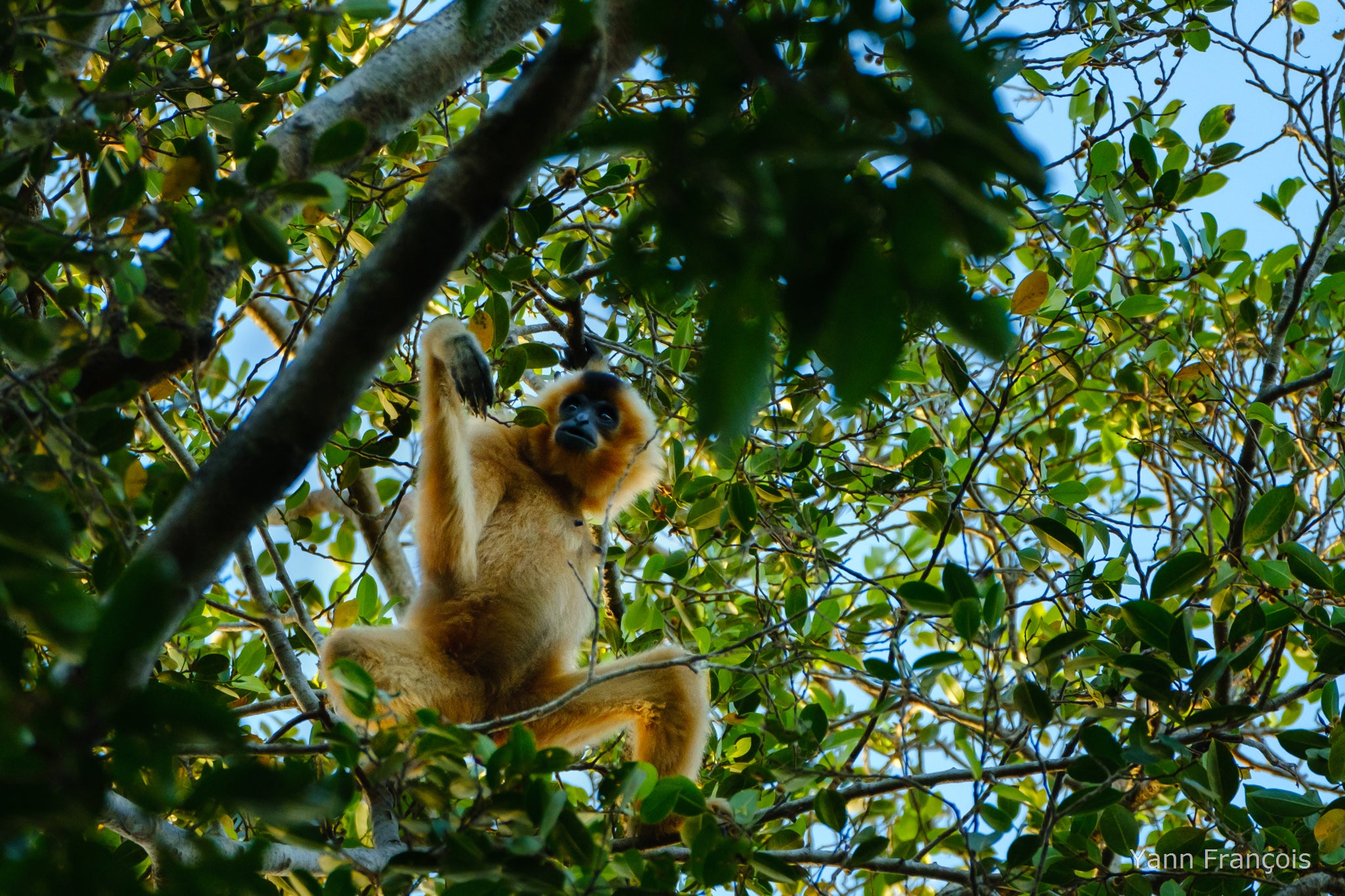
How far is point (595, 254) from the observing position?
17.6ft

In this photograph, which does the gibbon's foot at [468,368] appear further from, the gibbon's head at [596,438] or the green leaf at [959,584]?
the green leaf at [959,584]

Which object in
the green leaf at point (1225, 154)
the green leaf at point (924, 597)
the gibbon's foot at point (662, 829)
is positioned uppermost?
the green leaf at point (1225, 154)

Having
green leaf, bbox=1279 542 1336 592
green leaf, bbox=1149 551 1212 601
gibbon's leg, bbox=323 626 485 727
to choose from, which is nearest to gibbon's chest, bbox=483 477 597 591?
gibbon's leg, bbox=323 626 485 727

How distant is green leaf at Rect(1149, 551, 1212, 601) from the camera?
3.24 m

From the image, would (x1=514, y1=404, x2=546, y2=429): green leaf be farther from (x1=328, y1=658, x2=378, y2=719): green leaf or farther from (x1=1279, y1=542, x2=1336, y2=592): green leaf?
(x1=1279, y1=542, x2=1336, y2=592): green leaf

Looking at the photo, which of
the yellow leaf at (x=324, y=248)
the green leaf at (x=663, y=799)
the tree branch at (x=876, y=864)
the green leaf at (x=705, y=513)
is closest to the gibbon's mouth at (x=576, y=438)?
the green leaf at (x=705, y=513)

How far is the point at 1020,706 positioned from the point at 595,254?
131 inches

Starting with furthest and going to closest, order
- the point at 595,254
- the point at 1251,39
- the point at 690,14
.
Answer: the point at 595,254
the point at 1251,39
the point at 690,14

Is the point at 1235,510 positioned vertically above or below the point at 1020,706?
above

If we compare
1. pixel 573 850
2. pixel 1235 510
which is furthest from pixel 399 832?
pixel 1235 510

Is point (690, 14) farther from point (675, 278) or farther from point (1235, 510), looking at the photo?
point (1235, 510)

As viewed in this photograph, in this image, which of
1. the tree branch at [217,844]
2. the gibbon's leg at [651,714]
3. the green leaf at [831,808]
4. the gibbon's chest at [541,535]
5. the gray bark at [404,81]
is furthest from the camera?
the gibbon's chest at [541,535]

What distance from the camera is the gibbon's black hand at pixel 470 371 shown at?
423cm

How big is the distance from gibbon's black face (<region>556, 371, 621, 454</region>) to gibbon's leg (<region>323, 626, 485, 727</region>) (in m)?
1.41
